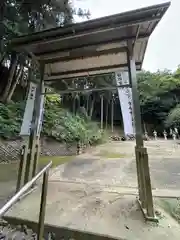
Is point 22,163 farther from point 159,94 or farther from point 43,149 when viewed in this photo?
point 159,94

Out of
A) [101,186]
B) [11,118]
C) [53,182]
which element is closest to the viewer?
[101,186]

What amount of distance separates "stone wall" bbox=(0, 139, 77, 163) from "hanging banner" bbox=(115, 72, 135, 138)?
4.38m

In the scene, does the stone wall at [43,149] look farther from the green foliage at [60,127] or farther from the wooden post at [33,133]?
the wooden post at [33,133]

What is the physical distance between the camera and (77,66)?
3094 mm

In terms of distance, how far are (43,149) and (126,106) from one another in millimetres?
5067

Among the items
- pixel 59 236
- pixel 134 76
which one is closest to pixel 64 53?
pixel 134 76

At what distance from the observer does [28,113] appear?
2.69 metres

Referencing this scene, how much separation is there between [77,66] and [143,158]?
6.59 feet

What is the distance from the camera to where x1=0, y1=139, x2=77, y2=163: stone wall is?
5449 millimetres

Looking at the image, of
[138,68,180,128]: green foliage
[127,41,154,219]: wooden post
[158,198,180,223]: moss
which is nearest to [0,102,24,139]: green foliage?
[127,41,154,219]: wooden post

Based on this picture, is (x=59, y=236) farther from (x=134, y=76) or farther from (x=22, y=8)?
(x=22, y=8)

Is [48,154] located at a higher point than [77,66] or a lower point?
lower

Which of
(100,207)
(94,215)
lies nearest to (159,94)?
(100,207)

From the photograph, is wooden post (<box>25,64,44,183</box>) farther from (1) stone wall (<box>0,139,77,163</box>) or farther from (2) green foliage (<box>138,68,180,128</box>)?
(2) green foliage (<box>138,68,180,128</box>)
